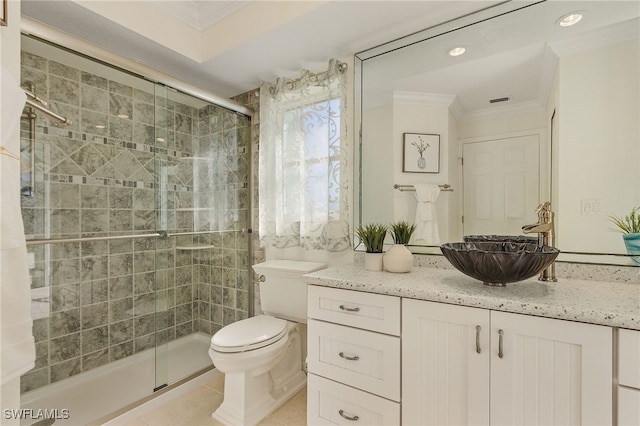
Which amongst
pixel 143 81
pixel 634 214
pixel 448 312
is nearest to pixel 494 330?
pixel 448 312

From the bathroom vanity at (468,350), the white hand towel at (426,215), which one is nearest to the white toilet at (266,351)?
the bathroom vanity at (468,350)

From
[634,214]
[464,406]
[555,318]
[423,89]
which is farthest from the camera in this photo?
[423,89]

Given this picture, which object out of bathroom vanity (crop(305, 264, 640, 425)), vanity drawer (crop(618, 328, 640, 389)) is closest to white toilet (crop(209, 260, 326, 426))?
bathroom vanity (crop(305, 264, 640, 425))

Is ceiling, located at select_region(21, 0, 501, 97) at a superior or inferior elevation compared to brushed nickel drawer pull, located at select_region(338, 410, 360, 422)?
superior

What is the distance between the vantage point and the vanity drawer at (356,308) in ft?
3.96

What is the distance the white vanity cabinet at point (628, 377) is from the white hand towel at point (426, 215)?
0.83 metres

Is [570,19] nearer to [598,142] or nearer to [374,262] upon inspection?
[598,142]

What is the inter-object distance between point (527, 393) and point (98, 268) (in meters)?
2.48

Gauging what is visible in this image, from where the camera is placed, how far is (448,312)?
1.09 metres

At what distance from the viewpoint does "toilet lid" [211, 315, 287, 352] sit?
5.07 ft

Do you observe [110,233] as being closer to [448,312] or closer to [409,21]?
[448,312]

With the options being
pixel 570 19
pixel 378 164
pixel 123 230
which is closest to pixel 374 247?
pixel 378 164

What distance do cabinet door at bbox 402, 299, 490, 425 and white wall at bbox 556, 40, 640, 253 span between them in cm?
68

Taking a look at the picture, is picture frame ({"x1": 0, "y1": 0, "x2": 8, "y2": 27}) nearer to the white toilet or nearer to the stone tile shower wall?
the stone tile shower wall
